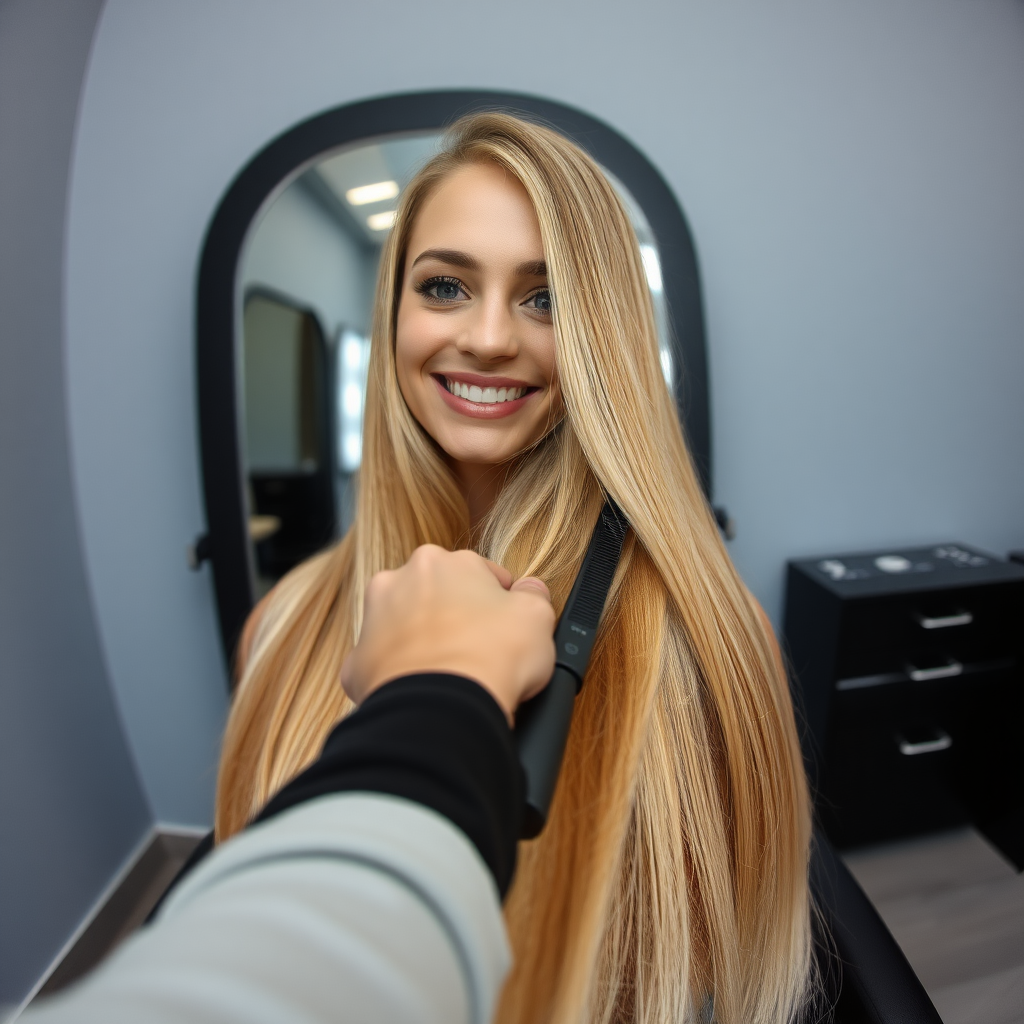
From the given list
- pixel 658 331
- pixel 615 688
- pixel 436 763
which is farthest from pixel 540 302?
pixel 436 763

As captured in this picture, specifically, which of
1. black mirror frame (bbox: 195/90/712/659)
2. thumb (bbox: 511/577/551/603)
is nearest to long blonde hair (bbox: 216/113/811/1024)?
thumb (bbox: 511/577/551/603)

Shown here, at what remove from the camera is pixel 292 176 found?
2.92 ft

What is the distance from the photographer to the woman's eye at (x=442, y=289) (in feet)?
2.04

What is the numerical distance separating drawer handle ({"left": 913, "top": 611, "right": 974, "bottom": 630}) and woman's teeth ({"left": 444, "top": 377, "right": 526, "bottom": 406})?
84cm

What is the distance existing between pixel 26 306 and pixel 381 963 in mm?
1152

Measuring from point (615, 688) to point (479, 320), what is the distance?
392mm

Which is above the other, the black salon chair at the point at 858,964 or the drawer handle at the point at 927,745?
the black salon chair at the point at 858,964

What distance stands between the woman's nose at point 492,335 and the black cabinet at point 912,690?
29.1 inches

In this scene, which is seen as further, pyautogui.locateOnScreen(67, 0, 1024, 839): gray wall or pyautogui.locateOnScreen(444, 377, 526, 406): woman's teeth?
pyautogui.locateOnScreen(67, 0, 1024, 839): gray wall

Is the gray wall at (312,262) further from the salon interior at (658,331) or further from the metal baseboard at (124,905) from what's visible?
the metal baseboard at (124,905)

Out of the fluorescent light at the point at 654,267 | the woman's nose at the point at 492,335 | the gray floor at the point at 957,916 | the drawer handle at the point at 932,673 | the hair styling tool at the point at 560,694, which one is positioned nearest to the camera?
the hair styling tool at the point at 560,694

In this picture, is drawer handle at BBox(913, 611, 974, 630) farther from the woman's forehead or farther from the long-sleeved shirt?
the long-sleeved shirt

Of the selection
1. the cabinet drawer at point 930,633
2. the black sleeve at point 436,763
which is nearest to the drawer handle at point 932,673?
the cabinet drawer at point 930,633

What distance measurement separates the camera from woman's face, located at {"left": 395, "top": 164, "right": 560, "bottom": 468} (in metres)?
0.57
